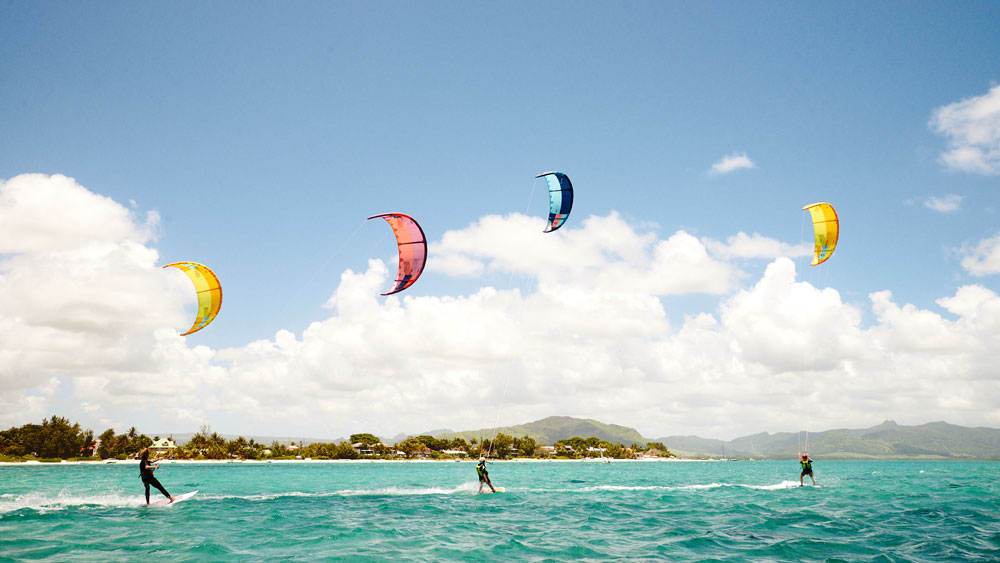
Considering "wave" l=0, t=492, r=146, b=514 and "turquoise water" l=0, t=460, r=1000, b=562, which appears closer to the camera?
"turquoise water" l=0, t=460, r=1000, b=562

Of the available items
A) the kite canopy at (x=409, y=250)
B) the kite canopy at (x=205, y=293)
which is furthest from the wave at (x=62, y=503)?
the kite canopy at (x=409, y=250)

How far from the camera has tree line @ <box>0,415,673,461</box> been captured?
103812 millimetres

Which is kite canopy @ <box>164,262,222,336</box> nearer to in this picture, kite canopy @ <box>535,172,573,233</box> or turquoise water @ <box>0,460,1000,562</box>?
turquoise water @ <box>0,460,1000,562</box>

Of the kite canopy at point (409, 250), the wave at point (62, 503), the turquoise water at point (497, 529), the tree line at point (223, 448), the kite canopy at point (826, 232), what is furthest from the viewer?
the tree line at point (223, 448)

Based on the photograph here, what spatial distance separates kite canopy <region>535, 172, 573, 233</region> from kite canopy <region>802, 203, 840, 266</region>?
1036cm

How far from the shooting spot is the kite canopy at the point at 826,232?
24.8 meters

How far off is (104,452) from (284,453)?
35.4 meters

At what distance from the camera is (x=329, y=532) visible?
14953 millimetres

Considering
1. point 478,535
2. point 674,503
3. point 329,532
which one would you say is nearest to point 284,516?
point 329,532

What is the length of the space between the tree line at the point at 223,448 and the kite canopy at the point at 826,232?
53438 millimetres

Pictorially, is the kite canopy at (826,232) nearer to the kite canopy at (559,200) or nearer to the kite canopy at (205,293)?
the kite canopy at (559,200)

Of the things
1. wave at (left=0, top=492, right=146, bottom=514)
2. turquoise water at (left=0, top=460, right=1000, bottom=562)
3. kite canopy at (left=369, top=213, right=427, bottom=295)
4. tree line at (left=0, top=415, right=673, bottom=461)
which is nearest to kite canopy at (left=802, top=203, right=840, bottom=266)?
turquoise water at (left=0, top=460, right=1000, bottom=562)

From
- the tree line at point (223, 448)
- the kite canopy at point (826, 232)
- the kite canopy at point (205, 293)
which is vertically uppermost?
the kite canopy at point (826, 232)

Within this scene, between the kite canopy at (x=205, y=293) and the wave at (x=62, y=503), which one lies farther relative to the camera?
the kite canopy at (x=205, y=293)
